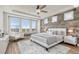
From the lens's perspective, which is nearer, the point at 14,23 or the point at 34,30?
the point at 14,23

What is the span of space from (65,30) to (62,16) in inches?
36.8

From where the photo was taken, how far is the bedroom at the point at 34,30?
8.72 ft

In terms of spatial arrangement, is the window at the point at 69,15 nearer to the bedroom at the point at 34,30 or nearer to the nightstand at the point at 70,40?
the bedroom at the point at 34,30

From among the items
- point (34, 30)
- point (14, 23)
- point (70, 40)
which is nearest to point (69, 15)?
point (70, 40)

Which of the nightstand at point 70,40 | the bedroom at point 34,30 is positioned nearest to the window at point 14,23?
the bedroom at point 34,30

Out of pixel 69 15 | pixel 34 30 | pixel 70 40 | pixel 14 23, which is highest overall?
pixel 69 15

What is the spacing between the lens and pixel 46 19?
19.7 feet

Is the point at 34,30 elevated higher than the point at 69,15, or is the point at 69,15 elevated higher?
the point at 69,15

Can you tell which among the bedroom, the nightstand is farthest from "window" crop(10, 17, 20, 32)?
the nightstand

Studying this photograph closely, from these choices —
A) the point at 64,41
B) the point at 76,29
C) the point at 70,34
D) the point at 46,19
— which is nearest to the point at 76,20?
the point at 76,29

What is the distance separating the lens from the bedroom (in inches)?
105

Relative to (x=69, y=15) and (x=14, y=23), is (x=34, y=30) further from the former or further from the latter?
(x=69, y=15)

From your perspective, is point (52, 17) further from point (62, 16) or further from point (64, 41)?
point (64, 41)

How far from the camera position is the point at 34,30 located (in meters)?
4.22
